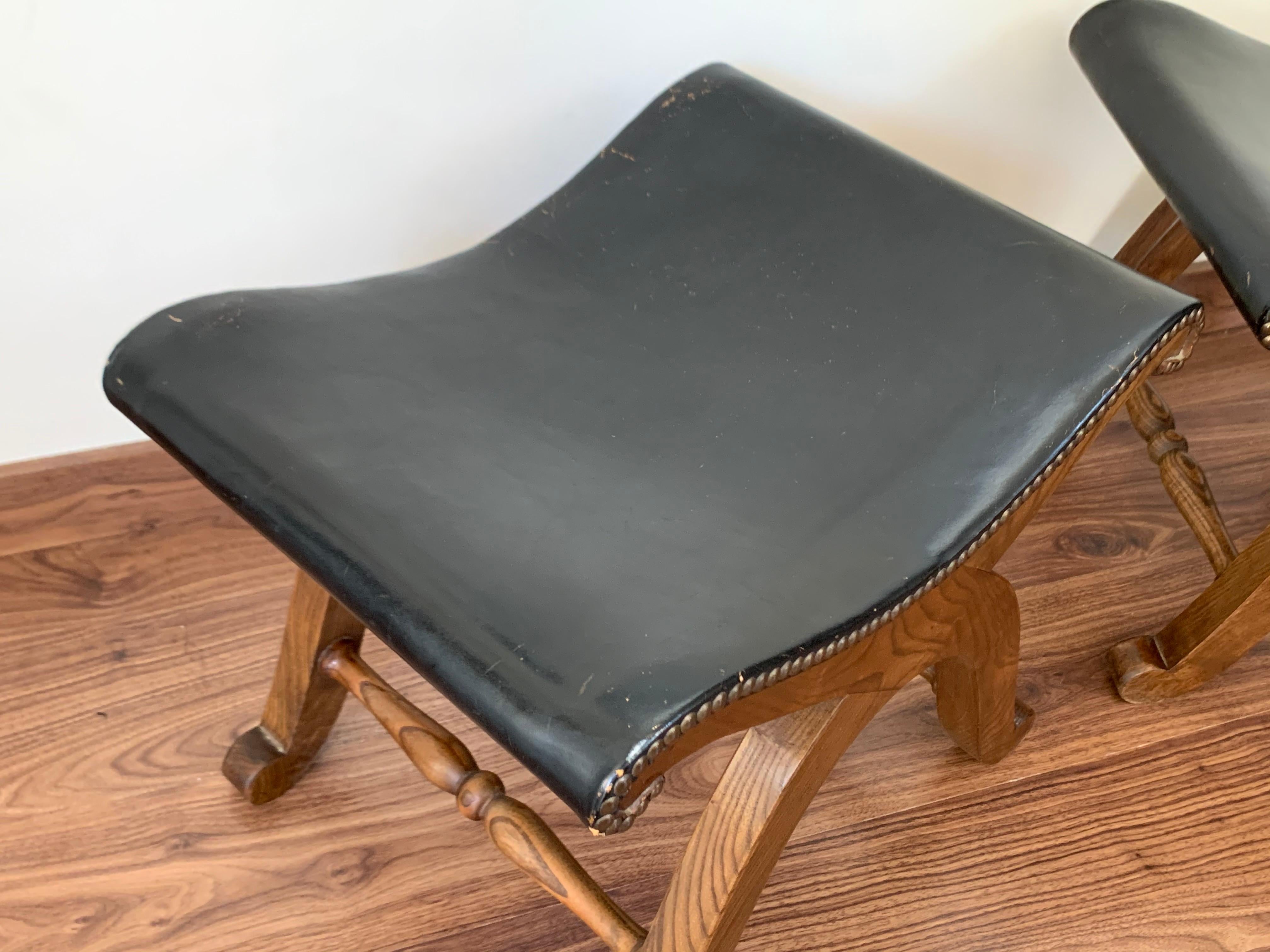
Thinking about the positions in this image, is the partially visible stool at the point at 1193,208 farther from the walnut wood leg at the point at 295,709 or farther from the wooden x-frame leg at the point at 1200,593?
the walnut wood leg at the point at 295,709

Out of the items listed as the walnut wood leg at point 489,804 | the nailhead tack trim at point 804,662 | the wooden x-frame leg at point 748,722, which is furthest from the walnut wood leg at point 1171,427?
the walnut wood leg at point 489,804

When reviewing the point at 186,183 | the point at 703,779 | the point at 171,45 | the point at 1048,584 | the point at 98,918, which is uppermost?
the point at 171,45

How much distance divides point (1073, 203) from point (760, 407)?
2.38ft

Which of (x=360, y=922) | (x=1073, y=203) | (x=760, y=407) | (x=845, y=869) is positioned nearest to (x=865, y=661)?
(x=760, y=407)

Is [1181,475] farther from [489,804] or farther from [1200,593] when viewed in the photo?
[489,804]

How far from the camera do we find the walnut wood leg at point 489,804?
687mm

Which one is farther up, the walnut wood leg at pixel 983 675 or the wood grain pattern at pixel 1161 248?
the wood grain pattern at pixel 1161 248

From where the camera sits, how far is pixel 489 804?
2.38 ft

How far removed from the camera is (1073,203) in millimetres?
→ 1193

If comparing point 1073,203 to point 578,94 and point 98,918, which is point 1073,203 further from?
point 98,918

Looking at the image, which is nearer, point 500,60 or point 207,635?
point 500,60

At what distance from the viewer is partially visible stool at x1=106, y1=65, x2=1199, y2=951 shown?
504 mm

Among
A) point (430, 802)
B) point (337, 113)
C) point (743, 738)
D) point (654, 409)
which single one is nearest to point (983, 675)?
point (743, 738)

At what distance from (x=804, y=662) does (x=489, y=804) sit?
31 cm
